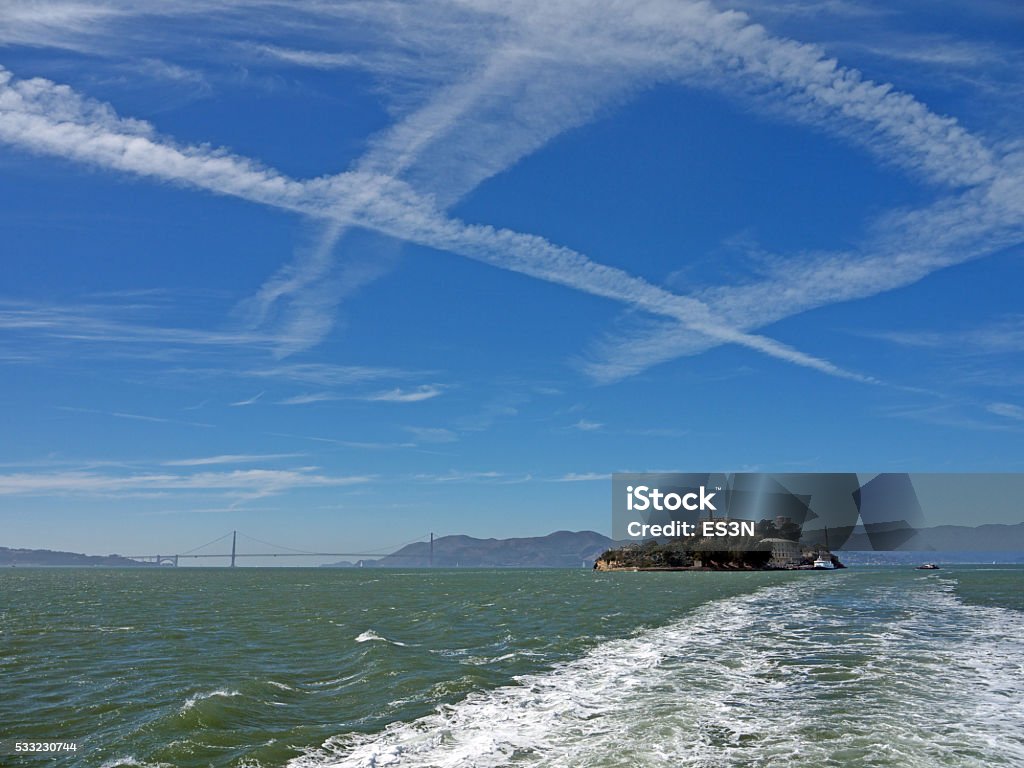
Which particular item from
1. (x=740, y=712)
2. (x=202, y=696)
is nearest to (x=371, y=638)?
(x=202, y=696)

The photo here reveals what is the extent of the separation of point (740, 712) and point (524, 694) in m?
5.42

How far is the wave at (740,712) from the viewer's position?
43.2 ft

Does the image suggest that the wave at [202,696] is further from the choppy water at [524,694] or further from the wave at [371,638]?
the wave at [371,638]

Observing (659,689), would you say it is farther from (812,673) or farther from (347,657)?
(347,657)

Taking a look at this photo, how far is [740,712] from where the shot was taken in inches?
644

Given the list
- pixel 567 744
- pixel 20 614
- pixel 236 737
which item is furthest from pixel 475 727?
pixel 20 614

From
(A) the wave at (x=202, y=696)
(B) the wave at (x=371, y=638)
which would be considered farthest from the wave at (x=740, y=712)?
(B) the wave at (x=371, y=638)

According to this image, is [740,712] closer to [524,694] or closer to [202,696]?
[524,694]

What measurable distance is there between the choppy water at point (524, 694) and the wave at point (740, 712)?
0.25 feet

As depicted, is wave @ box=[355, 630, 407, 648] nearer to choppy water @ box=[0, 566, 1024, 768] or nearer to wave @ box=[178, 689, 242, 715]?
choppy water @ box=[0, 566, 1024, 768]

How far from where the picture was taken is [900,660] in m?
23.2

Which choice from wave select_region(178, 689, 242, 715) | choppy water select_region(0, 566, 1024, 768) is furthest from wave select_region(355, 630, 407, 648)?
wave select_region(178, 689, 242, 715)

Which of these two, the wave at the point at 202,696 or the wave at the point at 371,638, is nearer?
the wave at the point at 202,696

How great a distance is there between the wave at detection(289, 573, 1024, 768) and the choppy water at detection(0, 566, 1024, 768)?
76 mm
